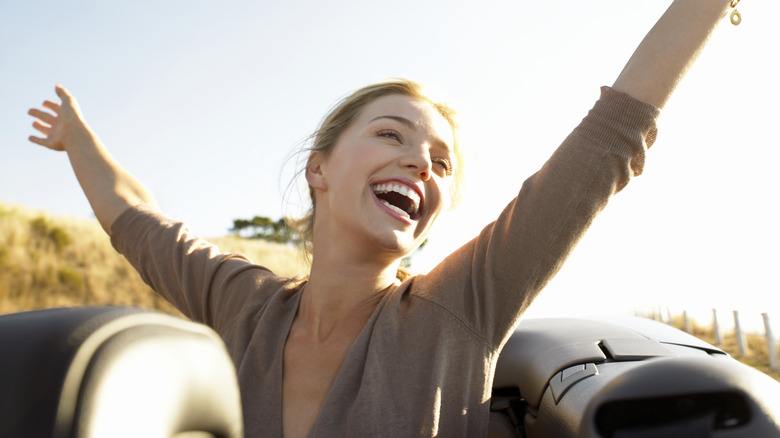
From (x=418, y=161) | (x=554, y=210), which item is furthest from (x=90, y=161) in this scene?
(x=554, y=210)

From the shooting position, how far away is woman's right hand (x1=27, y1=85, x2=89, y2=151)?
7.11 ft

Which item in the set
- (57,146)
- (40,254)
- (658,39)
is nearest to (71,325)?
(658,39)

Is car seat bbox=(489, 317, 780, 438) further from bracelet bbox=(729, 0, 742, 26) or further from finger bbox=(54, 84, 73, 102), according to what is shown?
finger bbox=(54, 84, 73, 102)

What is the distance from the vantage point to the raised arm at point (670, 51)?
112 centimetres

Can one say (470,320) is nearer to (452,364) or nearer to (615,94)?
(452,364)

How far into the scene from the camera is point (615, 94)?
114 cm

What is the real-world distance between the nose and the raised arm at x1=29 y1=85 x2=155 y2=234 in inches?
39.4

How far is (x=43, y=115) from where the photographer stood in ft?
7.26

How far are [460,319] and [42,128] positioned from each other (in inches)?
70.6

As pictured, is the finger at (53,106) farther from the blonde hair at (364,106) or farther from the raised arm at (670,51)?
the raised arm at (670,51)

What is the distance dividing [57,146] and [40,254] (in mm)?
15195

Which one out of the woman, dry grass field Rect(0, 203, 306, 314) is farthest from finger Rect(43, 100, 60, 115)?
dry grass field Rect(0, 203, 306, 314)

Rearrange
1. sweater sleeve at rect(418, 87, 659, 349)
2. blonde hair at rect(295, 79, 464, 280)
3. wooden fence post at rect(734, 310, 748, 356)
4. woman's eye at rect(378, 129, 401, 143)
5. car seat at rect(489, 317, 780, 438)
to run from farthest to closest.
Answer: wooden fence post at rect(734, 310, 748, 356)
blonde hair at rect(295, 79, 464, 280)
woman's eye at rect(378, 129, 401, 143)
sweater sleeve at rect(418, 87, 659, 349)
car seat at rect(489, 317, 780, 438)

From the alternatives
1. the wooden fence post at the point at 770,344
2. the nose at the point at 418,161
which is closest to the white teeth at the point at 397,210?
the nose at the point at 418,161
